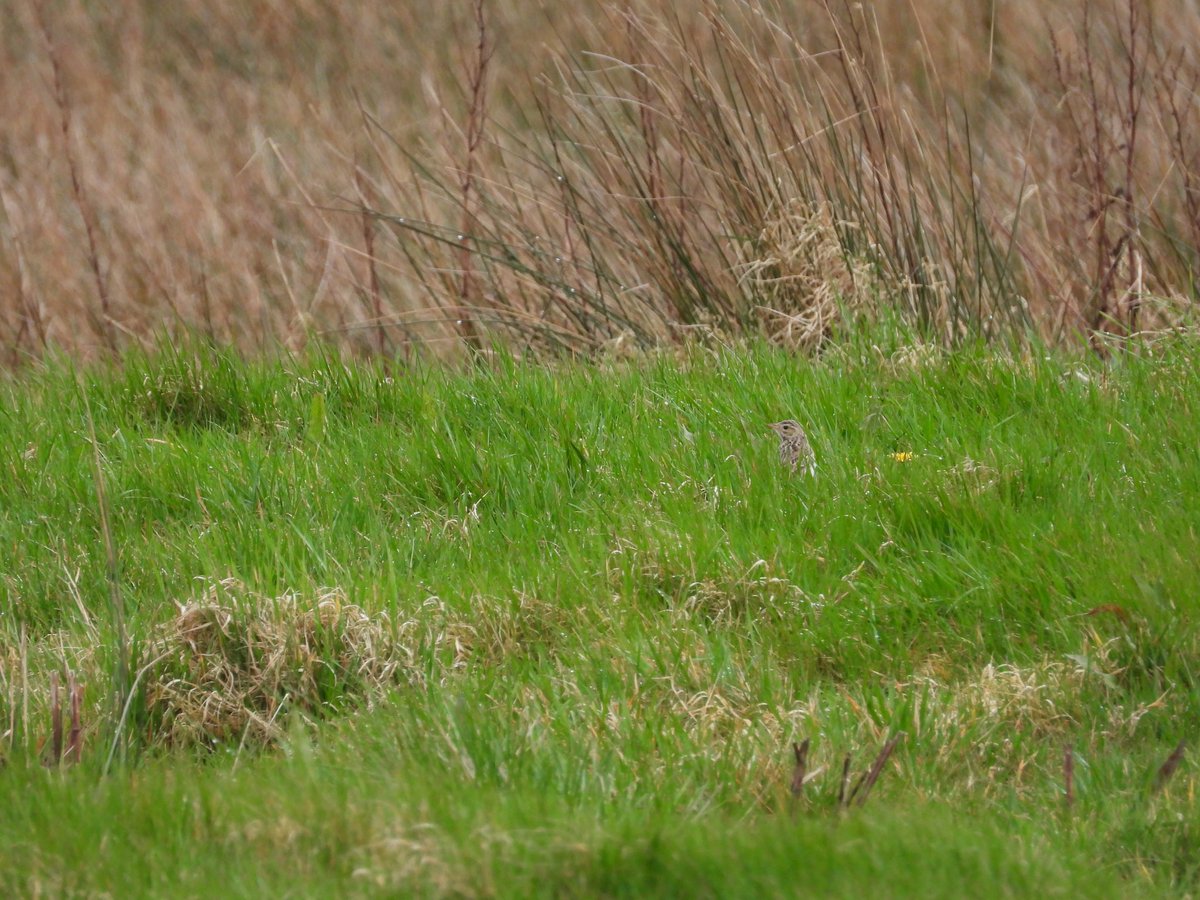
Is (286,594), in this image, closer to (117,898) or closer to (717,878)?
(117,898)

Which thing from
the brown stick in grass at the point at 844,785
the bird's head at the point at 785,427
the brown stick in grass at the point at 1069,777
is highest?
the bird's head at the point at 785,427

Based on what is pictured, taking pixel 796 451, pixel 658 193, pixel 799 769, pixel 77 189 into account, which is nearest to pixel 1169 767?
pixel 799 769

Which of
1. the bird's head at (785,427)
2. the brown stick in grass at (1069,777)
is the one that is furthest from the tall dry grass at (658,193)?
the brown stick in grass at (1069,777)

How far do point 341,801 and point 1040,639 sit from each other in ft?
5.20

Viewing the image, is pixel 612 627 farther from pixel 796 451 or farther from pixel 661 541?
pixel 796 451

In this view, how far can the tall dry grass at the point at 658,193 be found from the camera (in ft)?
18.6

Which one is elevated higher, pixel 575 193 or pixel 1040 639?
pixel 575 193

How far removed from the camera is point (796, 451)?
12.6 ft

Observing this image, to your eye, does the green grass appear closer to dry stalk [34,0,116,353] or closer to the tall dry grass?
the tall dry grass

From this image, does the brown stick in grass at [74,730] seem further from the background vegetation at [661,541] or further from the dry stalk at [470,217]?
the dry stalk at [470,217]

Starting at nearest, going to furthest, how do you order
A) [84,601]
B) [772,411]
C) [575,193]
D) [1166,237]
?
[84,601] < [772,411] < [1166,237] < [575,193]

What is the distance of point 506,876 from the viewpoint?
217cm

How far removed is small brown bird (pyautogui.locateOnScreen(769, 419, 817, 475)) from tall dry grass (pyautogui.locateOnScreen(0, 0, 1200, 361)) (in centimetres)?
147

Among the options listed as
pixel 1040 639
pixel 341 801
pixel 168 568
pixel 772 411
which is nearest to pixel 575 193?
pixel 772 411
